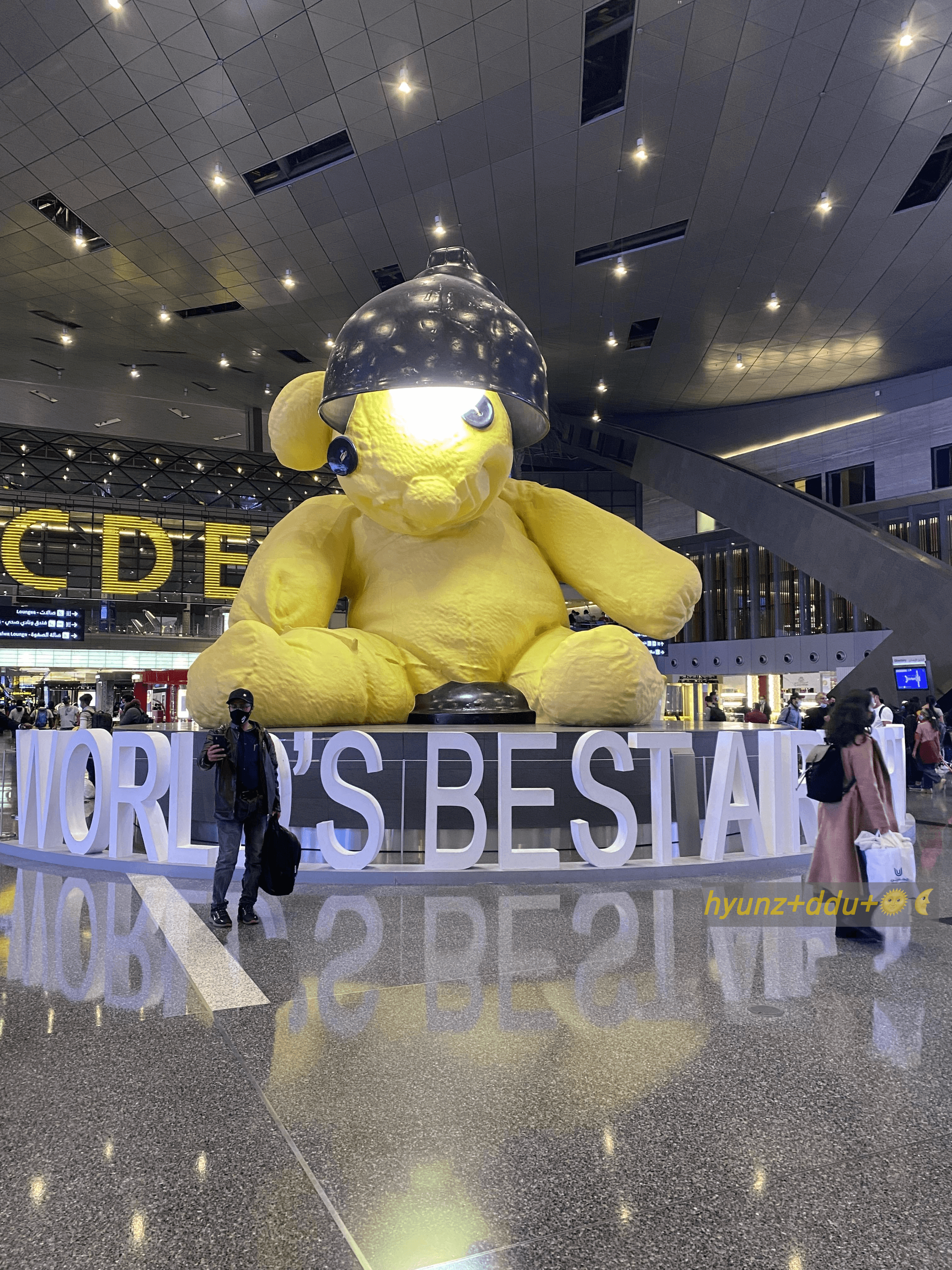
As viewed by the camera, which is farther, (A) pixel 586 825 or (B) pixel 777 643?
(B) pixel 777 643

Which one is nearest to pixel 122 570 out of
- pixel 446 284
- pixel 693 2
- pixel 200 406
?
pixel 200 406

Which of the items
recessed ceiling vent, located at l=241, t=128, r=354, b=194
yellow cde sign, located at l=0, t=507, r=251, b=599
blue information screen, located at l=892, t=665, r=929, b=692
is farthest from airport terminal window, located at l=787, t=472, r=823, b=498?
recessed ceiling vent, located at l=241, t=128, r=354, b=194

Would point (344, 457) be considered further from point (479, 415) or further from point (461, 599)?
point (461, 599)

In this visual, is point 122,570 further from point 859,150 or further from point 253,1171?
point 253,1171

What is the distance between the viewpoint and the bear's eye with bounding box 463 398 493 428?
497cm

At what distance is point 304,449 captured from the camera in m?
5.72

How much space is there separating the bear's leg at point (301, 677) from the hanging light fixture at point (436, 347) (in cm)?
141

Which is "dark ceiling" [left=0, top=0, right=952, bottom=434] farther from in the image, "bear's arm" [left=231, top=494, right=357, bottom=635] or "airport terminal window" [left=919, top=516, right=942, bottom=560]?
"bear's arm" [left=231, top=494, right=357, bottom=635]

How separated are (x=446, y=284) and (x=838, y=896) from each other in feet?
12.1

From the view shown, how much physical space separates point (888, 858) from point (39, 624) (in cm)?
1914

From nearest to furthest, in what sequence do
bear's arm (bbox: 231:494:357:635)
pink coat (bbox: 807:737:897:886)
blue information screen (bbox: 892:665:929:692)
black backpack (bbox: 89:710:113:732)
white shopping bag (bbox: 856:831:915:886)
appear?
white shopping bag (bbox: 856:831:915:886) → pink coat (bbox: 807:737:897:886) → bear's arm (bbox: 231:494:357:635) → black backpack (bbox: 89:710:113:732) → blue information screen (bbox: 892:665:929:692)

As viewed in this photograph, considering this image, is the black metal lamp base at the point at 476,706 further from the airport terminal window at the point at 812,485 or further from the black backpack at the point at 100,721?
the airport terminal window at the point at 812,485

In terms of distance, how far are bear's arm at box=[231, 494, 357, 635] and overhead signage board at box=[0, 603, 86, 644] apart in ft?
49.8

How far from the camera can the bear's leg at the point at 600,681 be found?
16.4 ft
